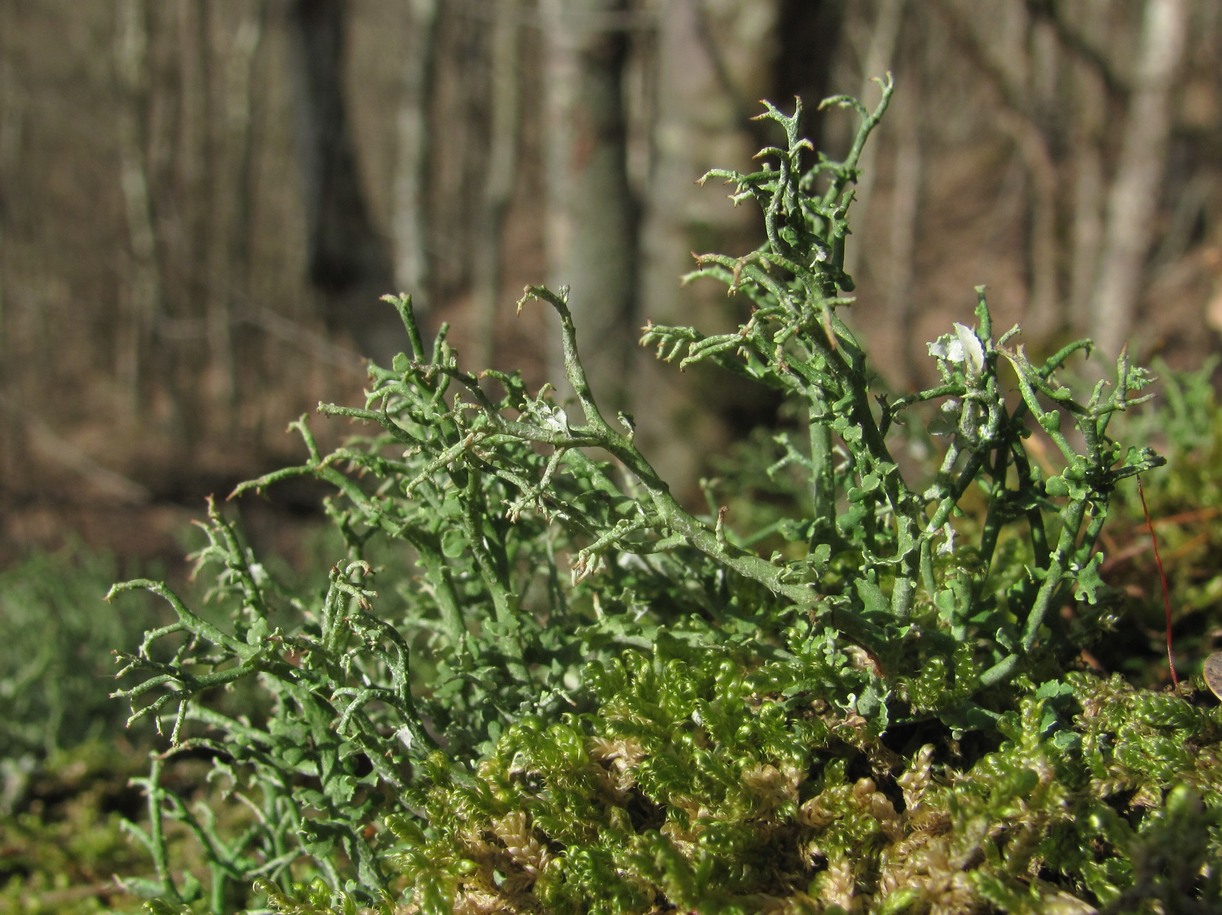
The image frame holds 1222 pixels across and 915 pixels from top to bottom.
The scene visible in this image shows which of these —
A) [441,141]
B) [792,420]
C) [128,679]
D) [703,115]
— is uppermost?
[441,141]

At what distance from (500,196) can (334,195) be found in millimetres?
2919

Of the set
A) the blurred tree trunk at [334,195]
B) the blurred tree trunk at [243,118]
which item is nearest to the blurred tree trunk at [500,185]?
the blurred tree trunk at [334,195]

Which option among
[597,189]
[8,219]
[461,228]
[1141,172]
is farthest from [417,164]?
[8,219]

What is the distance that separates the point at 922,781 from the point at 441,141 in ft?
60.2

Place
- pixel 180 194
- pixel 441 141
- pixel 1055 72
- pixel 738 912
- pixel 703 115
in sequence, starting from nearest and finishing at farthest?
pixel 738 912 < pixel 703 115 < pixel 1055 72 < pixel 180 194 < pixel 441 141

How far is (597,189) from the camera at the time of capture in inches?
160

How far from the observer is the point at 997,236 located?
1516 centimetres

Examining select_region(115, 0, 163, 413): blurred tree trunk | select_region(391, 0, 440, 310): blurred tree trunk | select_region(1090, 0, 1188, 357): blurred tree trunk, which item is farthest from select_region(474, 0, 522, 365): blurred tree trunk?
select_region(1090, 0, 1188, 357): blurred tree trunk

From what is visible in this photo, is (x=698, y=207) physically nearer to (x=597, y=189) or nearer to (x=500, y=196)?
(x=597, y=189)

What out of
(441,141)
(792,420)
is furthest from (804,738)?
(441,141)

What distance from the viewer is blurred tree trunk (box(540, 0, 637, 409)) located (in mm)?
Answer: 3996

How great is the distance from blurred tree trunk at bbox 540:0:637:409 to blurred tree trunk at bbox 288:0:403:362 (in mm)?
1283

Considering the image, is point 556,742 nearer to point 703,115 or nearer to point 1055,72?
point 703,115

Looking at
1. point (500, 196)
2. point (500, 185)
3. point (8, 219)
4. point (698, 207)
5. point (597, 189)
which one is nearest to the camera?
point (698, 207)
